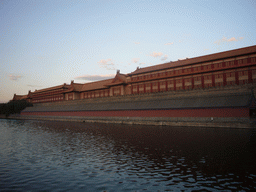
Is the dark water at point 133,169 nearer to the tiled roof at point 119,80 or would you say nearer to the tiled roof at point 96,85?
the tiled roof at point 119,80

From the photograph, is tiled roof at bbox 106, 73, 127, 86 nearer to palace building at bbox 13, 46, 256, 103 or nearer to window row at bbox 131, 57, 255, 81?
palace building at bbox 13, 46, 256, 103

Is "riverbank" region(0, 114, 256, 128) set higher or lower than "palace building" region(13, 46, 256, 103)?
lower

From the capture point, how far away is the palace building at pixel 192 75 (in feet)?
123

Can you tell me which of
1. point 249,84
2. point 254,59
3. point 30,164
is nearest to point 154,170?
point 30,164

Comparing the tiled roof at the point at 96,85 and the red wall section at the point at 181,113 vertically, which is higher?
the tiled roof at the point at 96,85

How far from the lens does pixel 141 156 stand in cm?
1440

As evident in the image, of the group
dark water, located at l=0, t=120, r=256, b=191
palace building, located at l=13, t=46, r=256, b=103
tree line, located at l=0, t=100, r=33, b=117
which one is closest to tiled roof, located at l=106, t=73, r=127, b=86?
palace building, located at l=13, t=46, r=256, b=103

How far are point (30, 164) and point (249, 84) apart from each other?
36.2 meters

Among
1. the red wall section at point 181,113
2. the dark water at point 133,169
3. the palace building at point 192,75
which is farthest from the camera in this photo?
the palace building at point 192,75

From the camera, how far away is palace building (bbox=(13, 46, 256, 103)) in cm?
3753

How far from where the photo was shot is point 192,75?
44.6 metres

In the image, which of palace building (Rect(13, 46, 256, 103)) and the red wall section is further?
palace building (Rect(13, 46, 256, 103))

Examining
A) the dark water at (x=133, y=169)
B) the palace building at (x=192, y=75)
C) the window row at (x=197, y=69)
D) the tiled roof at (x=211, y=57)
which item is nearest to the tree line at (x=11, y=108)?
the palace building at (x=192, y=75)

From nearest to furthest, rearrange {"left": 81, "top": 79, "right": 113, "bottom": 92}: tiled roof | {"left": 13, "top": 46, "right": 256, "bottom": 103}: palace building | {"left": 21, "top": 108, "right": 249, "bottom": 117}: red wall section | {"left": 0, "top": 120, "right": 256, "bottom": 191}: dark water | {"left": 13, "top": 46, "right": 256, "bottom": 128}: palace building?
1. {"left": 0, "top": 120, "right": 256, "bottom": 191}: dark water
2. {"left": 21, "top": 108, "right": 249, "bottom": 117}: red wall section
3. {"left": 13, "top": 46, "right": 256, "bottom": 128}: palace building
4. {"left": 13, "top": 46, "right": 256, "bottom": 103}: palace building
5. {"left": 81, "top": 79, "right": 113, "bottom": 92}: tiled roof
